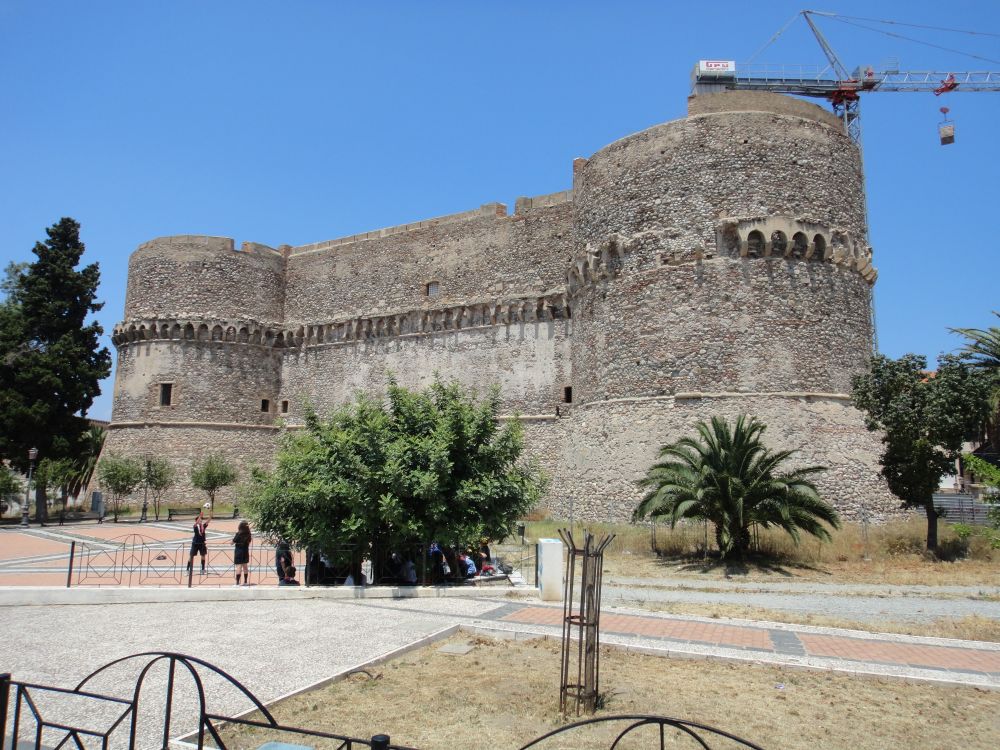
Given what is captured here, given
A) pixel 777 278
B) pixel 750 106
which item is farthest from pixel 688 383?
pixel 750 106

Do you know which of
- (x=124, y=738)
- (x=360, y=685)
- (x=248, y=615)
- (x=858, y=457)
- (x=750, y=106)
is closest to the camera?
(x=124, y=738)

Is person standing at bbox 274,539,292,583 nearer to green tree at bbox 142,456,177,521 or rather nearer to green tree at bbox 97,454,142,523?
green tree at bbox 97,454,142,523

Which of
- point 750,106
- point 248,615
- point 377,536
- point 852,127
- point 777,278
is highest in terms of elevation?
point 852,127

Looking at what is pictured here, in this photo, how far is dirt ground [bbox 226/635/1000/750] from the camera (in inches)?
209

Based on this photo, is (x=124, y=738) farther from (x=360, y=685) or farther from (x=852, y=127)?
(x=852, y=127)

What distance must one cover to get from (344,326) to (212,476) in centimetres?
799

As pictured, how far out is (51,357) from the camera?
92.9 feet

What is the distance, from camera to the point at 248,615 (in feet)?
31.7

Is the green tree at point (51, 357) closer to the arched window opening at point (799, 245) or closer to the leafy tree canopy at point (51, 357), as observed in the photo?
the leafy tree canopy at point (51, 357)

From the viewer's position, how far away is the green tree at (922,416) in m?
15.4

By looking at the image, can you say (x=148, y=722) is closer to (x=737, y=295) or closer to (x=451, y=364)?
(x=737, y=295)

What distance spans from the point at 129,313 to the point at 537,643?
30328mm

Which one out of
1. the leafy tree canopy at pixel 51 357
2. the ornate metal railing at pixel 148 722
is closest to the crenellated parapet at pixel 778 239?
the ornate metal railing at pixel 148 722

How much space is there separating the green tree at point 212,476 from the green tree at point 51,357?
195 inches
